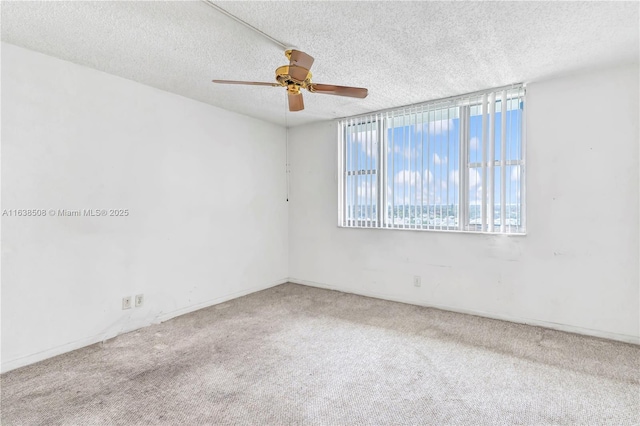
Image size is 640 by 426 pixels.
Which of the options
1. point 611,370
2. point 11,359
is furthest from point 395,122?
point 11,359

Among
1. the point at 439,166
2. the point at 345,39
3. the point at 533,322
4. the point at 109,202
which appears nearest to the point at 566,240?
the point at 533,322

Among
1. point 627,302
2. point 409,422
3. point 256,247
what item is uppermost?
point 256,247

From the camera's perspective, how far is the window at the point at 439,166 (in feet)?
10.4

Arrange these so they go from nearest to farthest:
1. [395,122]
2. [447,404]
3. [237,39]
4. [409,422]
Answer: [409,422] < [447,404] < [237,39] < [395,122]

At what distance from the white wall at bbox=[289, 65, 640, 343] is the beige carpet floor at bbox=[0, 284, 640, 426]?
26 centimetres

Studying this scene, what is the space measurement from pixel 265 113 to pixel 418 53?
7.17 ft

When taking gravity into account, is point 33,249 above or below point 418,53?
below

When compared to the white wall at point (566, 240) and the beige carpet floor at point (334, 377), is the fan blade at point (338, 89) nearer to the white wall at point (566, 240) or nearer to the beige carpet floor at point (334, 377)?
the white wall at point (566, 240)

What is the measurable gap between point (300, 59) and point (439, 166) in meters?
2.18

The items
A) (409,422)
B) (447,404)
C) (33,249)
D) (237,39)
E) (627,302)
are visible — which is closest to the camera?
(409,422)

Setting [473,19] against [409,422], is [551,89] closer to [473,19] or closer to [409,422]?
[473,19]

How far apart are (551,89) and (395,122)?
154cm

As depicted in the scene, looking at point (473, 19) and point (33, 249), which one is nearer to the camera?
point (473, 19)

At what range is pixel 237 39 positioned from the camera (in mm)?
2215
